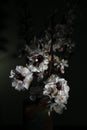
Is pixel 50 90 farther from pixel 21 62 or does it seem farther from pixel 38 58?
pixel 21 62

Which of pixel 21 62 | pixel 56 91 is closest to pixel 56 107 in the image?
pixel 56 91

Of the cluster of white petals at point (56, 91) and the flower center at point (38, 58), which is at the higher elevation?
the flower center at point (38, 58)

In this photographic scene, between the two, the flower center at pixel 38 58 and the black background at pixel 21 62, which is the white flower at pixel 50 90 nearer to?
the flower center at pixel 38 58

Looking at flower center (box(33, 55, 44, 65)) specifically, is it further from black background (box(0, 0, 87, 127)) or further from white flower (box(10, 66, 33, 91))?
black background (box(0, 0, 87, 127))

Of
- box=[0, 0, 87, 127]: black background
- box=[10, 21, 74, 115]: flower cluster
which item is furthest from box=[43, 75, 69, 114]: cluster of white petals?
box=[0, 0, 87, 127]: black background

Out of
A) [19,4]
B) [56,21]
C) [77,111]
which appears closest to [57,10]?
[56,21]

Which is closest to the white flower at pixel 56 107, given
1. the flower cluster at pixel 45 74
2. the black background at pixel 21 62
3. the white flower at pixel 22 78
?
the flower cluster at pixel 45 74

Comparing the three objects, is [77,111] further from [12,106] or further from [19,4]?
[19,4]

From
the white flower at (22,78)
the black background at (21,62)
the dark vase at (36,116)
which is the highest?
the black background at (21,62)
